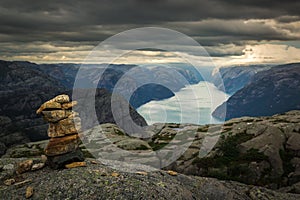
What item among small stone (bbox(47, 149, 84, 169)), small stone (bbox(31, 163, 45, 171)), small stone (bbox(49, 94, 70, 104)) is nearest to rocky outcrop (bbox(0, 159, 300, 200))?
small stone (bbox(31, 163, 45, 171))

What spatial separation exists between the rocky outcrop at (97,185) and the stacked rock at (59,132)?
2.35m

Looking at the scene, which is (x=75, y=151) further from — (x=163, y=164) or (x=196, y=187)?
(x=163, y=164)

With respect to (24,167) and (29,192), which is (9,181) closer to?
(24,167)

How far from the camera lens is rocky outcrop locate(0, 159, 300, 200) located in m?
40.8

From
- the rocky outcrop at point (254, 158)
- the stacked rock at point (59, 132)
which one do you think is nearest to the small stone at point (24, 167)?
the stacked rock at point (59, 132)

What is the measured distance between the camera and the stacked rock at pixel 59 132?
46.1 meters

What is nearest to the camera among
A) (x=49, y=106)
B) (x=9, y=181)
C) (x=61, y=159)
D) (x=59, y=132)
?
(x=9, y=181)

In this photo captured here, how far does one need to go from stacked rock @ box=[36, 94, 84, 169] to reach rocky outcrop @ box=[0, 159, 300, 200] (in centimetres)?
235

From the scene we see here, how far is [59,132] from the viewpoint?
46469 mm

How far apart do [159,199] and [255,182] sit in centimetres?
3636

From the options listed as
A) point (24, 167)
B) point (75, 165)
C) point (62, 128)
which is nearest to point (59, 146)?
point (62, 128)

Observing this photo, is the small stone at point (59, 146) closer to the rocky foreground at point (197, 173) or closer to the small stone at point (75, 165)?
the small stone at point (75, 165)

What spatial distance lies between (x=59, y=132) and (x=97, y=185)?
461 inches

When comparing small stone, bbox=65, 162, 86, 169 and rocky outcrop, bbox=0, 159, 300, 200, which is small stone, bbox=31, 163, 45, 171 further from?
small stone, bbox=65, 162, 86, 169
